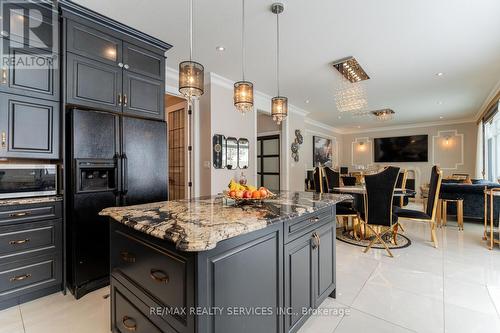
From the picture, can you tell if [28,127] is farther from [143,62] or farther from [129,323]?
[129,323]

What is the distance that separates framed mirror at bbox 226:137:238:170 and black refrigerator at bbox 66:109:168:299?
1.66 meters

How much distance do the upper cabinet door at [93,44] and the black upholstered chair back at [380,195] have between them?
10.9 ft

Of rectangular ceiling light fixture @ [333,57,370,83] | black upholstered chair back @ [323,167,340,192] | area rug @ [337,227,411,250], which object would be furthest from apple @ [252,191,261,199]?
black upholstered chair back @ [323,167,340,192]

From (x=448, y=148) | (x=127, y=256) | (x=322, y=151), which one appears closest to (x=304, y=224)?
(x=127, y=256)

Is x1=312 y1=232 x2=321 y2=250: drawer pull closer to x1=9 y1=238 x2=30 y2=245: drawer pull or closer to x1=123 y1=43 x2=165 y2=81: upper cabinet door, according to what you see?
x1=9 y1=238 x2=30 y2=245: drawer pull

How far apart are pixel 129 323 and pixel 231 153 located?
3128mm

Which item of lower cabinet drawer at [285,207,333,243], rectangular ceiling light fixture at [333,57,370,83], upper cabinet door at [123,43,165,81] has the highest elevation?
rectangular ceiling light fixture at [333,57,370,83]

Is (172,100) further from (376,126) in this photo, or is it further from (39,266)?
(376,126)

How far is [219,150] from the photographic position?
4.05 m

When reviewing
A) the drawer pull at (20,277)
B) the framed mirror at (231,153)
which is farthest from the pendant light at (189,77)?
the framed mirror at (231,153)

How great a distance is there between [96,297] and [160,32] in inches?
114

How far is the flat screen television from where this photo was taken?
8406 millimetres

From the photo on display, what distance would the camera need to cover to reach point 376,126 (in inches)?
355

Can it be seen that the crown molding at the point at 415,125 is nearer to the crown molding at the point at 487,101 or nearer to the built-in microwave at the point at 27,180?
Result: the crown molding at the point at 487,101
